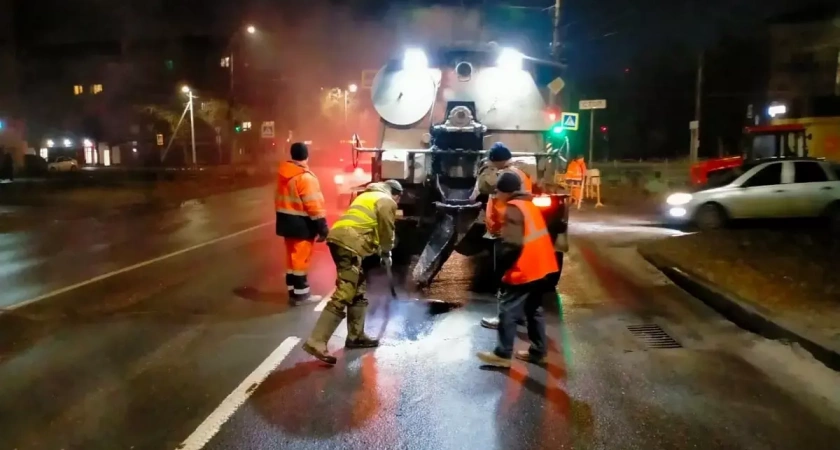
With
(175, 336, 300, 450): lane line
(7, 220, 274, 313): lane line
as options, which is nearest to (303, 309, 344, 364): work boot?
(175, 336, 300, 450): lane line

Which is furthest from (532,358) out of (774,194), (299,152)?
(774,194)

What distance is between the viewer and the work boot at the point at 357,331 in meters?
6.39

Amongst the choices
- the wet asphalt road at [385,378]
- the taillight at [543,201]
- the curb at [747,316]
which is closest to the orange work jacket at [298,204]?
the wet asphalt road at [385,378]

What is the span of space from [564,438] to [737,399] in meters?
1.53

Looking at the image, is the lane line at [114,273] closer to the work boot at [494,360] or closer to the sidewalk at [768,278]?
the work boot at [494,360]

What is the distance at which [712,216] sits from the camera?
14641mm

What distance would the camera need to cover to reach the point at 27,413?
4.87m

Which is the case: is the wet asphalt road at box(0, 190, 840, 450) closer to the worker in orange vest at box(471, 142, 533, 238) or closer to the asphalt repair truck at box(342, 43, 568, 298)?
the worker in orange vest at box(471, 142, 533, 238)

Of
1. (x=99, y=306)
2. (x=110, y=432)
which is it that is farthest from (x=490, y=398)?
(x=99, y=306)

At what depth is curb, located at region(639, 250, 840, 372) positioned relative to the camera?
593 centimetres

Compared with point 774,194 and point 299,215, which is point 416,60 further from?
point 774,194

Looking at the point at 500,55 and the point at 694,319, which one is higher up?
the point at 500,55

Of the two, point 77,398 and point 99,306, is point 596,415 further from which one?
point 99,306

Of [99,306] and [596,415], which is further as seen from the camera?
[99,306]
